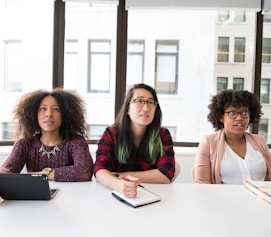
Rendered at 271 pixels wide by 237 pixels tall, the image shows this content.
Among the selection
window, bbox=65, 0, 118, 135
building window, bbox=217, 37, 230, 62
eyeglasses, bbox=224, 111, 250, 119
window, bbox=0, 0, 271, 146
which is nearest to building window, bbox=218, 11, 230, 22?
window, bbox=0, 0, 271, 146

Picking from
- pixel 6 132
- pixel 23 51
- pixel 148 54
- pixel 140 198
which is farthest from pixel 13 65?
pixel 140 198

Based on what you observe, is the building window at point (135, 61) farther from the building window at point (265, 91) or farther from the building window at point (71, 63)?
the building window at point (265, 91)

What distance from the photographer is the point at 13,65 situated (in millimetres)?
3035

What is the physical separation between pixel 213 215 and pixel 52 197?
70 cm

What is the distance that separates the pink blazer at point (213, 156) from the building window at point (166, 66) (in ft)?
4.50

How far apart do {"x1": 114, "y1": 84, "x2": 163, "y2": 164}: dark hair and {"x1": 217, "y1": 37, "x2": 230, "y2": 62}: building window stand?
1.71 m

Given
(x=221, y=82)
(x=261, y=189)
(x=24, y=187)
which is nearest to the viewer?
(x=24, y=187)

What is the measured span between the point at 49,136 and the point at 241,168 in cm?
127

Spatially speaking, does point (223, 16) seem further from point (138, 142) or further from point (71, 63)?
point (138, 142)

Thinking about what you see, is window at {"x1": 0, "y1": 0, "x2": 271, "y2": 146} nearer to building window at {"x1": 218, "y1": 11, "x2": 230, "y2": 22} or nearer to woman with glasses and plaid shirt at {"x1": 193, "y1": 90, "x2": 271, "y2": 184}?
building window at {"x1": 218, "y1": 11, "x2": 230, "y2": 22}

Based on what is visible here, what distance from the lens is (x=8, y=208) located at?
1.08 metres

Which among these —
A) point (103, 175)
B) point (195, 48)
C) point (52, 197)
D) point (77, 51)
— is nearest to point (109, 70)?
point (77, 51)

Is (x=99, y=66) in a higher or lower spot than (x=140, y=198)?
higher

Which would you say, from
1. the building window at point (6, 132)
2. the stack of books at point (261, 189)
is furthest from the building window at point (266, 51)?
the building window at point (6, 132)
